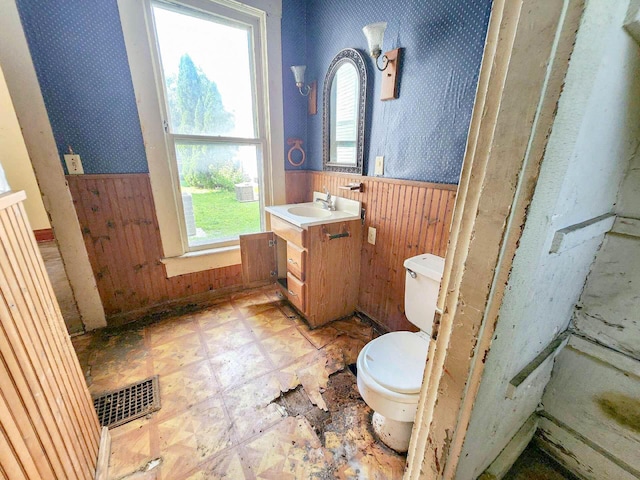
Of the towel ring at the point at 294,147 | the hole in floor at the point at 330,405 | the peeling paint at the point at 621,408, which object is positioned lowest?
the hole in floor at the point at 330,405

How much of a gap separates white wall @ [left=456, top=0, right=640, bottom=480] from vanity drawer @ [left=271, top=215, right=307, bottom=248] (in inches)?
50.0

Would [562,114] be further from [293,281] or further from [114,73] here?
[114,73]

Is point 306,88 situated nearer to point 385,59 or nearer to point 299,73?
point 299,73

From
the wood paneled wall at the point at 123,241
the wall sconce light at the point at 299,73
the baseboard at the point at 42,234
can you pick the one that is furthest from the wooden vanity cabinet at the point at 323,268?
the baseboard at the point at 42,234

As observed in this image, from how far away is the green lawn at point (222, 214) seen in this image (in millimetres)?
2174

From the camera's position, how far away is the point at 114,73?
1.65 metres

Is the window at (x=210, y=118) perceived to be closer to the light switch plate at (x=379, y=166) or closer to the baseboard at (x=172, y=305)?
the baseboard at (x=172, y=305)

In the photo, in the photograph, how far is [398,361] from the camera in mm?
1163

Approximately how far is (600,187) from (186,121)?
231 cm

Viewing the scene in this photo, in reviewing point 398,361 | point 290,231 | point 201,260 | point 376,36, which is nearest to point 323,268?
point 290,231

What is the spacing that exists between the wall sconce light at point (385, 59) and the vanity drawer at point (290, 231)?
991mm

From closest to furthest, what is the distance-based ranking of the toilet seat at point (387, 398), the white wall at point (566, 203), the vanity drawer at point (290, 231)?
the white wall at point (566, 203)
the toilet seat at point (387, 398)
the vanity drawer at point (290, 231)

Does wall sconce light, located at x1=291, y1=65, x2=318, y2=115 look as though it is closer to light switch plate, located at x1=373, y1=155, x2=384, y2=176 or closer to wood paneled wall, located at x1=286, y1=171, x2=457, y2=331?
wood paneled wall, located at x1=286, y1=171, x2=457, y2=331

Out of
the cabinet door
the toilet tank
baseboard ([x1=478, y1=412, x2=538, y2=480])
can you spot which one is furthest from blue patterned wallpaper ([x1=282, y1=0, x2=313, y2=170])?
baseboard ([x1=478, y1=412, x2=538, y2=480])
